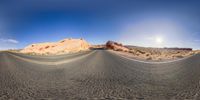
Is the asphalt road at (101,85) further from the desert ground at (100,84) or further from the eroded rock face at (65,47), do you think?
the eroded rock face at (65,47)

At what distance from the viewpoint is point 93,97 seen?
4.20m

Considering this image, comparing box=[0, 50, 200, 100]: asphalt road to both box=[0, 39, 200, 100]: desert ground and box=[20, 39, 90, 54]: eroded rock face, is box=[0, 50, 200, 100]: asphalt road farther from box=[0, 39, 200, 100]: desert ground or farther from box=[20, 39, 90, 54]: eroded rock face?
box=[20, 39, 90, 54]: eroded rock face

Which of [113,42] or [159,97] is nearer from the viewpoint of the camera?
[159,97]

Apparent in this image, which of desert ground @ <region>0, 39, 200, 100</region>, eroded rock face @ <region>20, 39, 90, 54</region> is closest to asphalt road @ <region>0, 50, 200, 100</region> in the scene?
desert ground @ <region>0, 39, 200, 100</region>

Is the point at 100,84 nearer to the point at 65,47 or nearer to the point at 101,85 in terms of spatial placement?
the point at 101,85

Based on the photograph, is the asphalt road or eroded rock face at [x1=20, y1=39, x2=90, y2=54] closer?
the asphalt road

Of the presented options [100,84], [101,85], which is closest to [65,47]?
[100,84]

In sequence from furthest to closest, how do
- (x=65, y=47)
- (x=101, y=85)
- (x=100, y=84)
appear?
(x=65, y=47) < (x=100, y=84) < (x=101, y=85)

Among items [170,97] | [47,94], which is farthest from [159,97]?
[47,94]

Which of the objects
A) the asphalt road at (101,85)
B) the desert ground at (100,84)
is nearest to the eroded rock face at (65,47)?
the desert ground at (100,84)

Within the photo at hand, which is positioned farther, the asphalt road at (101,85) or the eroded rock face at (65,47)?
the eroded rock face at (65,47)

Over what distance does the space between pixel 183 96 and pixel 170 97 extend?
0.34m

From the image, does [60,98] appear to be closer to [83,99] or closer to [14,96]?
[83,99]

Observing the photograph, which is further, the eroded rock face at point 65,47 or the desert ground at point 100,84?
the eroded rock face at point 65,47
